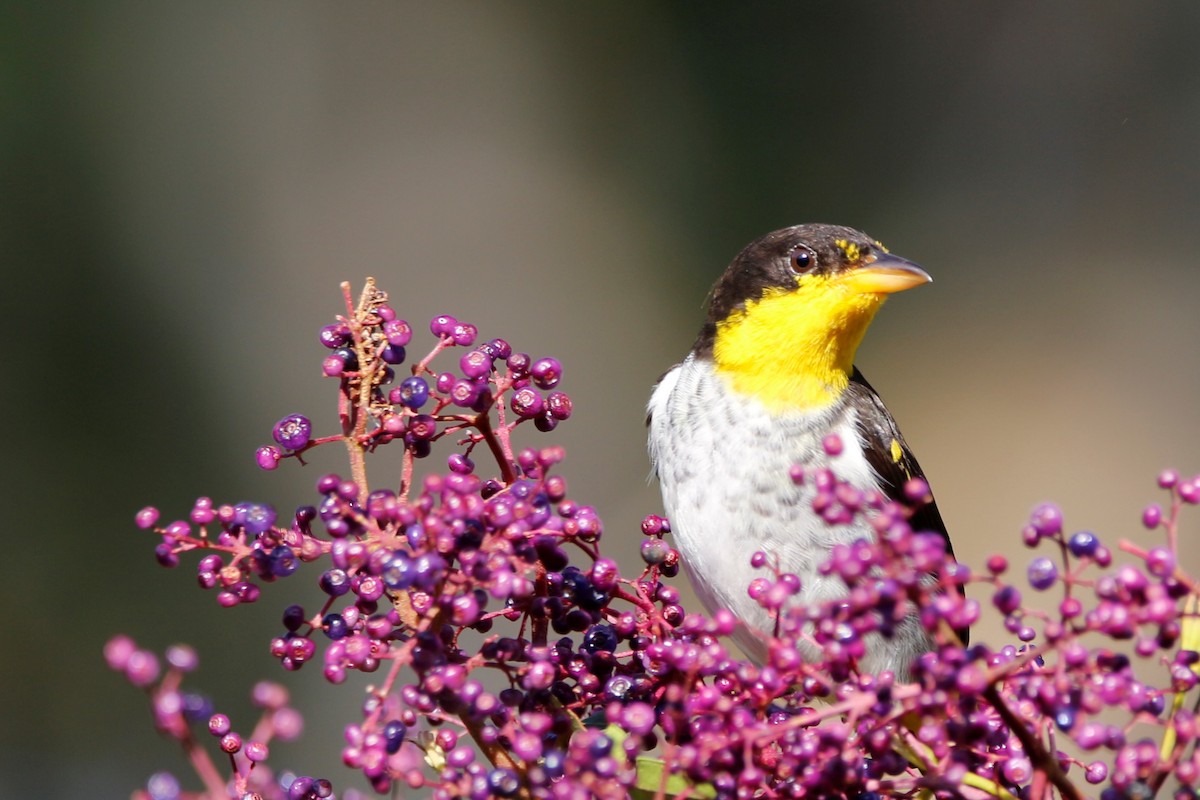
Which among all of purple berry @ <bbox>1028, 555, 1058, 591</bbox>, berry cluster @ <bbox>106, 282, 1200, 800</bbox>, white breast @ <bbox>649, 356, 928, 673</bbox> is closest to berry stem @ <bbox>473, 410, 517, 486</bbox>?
berry cluster @ <bbox>106, 282, 1200, 800</bbox>

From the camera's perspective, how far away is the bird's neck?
2.85m

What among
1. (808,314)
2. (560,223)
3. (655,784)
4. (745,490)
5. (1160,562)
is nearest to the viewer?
(1160,562)

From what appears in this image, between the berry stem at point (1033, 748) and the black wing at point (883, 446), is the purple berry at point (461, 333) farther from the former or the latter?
the black wing at point (883, 446)

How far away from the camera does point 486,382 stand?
60.9 inches

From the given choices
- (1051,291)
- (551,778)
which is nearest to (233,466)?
(1051,291)

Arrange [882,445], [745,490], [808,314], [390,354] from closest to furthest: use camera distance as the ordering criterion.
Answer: [390,354]
[745,490]
[808,314]
[882,445]

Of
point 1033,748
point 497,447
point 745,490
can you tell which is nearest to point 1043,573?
point 1033,748

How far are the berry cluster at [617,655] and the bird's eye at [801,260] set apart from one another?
4.56 feet

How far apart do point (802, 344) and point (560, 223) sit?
5.33 metres

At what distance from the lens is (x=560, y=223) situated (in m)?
8.06

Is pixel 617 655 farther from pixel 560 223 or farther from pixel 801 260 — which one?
pixel 560 223

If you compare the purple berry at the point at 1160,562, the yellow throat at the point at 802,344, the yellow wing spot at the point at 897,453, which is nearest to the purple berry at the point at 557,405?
the purple berry at the point at 1160,562

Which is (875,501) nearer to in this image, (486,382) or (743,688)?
(743,688)

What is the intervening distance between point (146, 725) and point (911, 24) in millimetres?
6488
